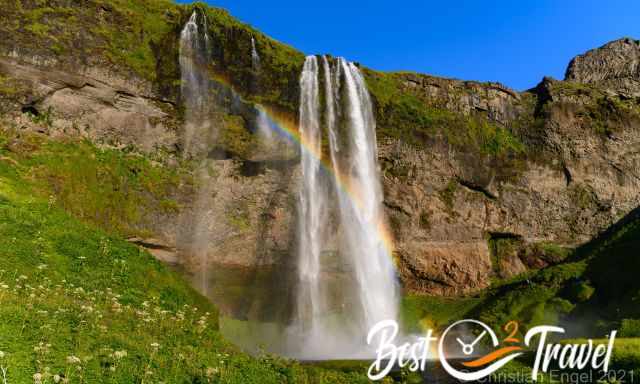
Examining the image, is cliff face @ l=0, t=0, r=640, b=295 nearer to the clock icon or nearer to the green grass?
the green grass

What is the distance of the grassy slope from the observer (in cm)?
884

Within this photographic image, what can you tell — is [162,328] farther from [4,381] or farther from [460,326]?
[460,326]

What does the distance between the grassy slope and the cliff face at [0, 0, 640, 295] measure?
26.3 ft

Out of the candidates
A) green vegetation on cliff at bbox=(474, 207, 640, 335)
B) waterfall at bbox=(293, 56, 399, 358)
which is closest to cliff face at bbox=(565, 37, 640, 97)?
green vegetation on cliff at bbox=(474, 207, 640, 335)

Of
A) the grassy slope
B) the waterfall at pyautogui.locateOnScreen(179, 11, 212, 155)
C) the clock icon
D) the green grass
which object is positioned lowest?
the clock icon

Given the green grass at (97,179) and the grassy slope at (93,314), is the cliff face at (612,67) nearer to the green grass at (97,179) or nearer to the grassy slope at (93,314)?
the green grass at (97,179)

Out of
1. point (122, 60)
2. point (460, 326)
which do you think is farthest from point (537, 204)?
point (122, 60)

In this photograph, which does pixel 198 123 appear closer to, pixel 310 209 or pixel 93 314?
pixel 310 209

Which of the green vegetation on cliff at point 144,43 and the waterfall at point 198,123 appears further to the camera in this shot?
the waterfall at point 198,123

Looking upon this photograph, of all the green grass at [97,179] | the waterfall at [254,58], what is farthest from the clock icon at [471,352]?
the waterfall at [254,58]

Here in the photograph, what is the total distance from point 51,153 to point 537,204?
34.2 metres

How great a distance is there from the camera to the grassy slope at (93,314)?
29.0 feet

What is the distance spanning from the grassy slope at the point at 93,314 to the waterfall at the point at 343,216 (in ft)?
35.8

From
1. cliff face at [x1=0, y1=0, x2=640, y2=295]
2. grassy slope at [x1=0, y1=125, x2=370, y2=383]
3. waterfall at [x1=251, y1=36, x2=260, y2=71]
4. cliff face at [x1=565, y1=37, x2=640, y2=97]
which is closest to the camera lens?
grassy slope at [x1=0, y1=125, x2=370, y2=383]
